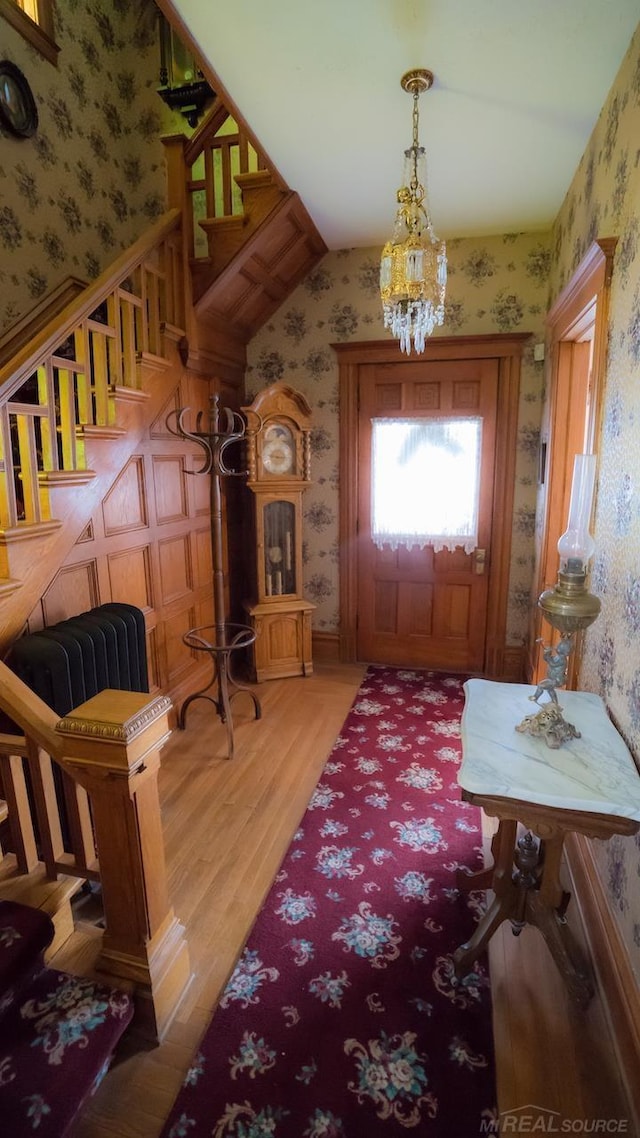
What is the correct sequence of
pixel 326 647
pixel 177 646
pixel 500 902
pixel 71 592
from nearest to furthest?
pixel 500 902 < pixel 71 592 < pixel 177 646 < pixel 326 647

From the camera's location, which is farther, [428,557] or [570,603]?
[428,557]

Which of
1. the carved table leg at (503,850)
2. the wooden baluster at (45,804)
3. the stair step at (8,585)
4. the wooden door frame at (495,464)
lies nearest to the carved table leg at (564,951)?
the carved table leg at (503,850)

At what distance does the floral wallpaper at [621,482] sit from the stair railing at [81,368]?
197 cm

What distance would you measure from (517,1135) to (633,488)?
1677 millimetres

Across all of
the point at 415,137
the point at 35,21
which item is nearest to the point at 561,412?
the point at 415,137

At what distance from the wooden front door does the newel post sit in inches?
107

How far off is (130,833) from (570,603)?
52.7 inches

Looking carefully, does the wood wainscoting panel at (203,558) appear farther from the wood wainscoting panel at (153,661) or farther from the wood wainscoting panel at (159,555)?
the wood wainscoting panel at (153,661)

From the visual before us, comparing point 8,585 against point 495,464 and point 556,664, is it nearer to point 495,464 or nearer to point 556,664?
point 556,664

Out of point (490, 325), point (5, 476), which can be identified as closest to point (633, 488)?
point (5, 476)

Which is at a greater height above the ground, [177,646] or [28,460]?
[28,460]

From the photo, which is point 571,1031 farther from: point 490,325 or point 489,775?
point 490,325

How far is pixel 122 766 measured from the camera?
130 cm

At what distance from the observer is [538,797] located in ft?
4.41
